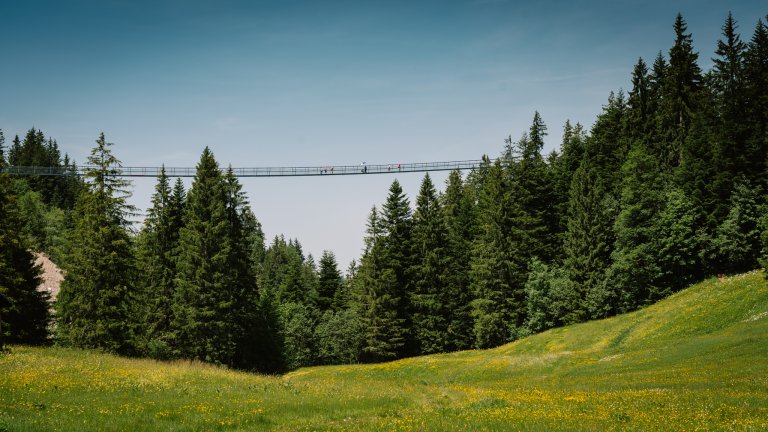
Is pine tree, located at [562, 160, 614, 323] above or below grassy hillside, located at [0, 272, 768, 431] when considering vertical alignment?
above

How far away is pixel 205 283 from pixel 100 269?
887 cm

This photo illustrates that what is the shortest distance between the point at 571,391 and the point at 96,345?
37613 mm

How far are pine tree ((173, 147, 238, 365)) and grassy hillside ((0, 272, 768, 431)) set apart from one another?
45.7ft

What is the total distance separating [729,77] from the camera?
194ft

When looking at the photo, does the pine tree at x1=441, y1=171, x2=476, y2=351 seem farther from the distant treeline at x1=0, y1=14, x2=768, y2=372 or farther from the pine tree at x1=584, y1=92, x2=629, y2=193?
the pine tree at x1=584, y1=92, x2=629, y2=193

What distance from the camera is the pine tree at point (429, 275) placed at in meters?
68.0

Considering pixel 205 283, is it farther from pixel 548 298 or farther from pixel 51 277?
pixel 51 277

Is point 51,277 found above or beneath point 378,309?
above

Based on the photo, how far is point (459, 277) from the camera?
71.1m

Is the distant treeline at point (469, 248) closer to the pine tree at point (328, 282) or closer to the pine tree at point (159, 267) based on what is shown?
the pine tree at point (159, 267)

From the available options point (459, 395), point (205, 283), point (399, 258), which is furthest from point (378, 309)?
point (459, 395)

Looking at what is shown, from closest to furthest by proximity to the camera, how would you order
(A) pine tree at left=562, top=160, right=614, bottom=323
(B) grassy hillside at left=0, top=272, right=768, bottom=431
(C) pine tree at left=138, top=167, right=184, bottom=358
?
1. (B) grassy hillside at left=0, top=272, right=768, bottom=431
2. (C) pine tree at left=138, top=167, right=184, bottom=358
3. (A) pine tree at left=562, top=160, right=614, bottom=323

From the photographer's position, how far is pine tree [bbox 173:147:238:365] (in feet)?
157

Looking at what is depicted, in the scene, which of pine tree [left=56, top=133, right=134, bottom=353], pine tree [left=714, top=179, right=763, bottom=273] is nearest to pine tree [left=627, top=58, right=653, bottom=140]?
pine tree [left=714, top=179, right=763, bottom=273]
